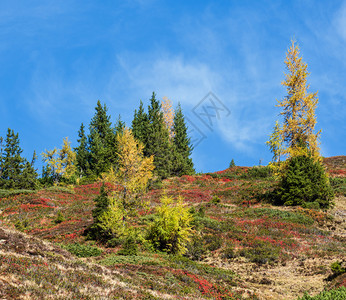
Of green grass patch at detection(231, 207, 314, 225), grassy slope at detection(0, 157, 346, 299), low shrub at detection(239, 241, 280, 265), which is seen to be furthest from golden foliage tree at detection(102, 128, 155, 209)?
green grass patch at detection(231, 207, 314, 225)

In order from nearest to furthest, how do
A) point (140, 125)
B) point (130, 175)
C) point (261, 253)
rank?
point (261, 253) → point (130, 175) → point (140, 125)

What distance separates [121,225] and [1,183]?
36.6 meters

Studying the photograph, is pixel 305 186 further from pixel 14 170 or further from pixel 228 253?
pixel 14 170

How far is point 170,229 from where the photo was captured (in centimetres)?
1784

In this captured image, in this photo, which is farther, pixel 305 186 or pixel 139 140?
pixel 139 140

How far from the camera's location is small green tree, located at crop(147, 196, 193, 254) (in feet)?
58.4

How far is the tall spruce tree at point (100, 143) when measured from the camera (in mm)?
57844

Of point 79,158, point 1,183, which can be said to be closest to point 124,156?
point 1,183

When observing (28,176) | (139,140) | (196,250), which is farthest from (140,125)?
(196,250)

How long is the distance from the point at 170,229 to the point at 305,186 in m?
18.9

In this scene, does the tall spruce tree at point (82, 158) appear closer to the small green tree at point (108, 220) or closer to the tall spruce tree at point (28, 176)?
the tall spruce tree at point (28, 176)

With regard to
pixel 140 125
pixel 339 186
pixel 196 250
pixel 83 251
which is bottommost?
pixel 196 250

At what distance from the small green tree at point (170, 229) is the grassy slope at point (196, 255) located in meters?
1.24

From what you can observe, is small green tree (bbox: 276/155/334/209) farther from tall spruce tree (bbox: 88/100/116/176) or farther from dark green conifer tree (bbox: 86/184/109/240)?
tall spruce tree (bbox: 88/100/116/176)
